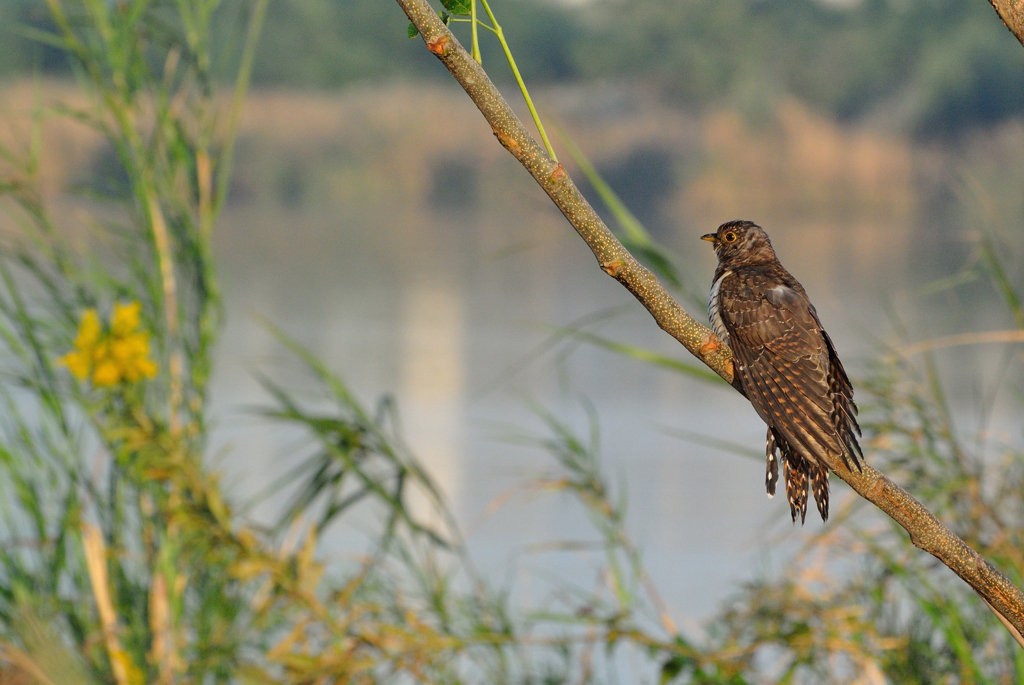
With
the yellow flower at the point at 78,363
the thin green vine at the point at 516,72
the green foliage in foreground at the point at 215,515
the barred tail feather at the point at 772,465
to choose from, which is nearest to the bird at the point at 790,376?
the barred tail feather at the point at 772,465

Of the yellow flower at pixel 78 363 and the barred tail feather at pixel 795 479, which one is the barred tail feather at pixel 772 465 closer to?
the barred tail feather at pixel 795 479

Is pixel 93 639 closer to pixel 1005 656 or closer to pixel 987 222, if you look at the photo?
pixel 1005 656

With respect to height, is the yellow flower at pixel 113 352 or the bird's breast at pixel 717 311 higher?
the bird's breast at pixel 717 311

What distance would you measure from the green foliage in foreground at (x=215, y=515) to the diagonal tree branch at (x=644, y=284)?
0.65 m

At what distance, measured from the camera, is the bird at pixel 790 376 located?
0.35 meters

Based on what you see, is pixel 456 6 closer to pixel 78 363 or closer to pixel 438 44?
pixel 438 44

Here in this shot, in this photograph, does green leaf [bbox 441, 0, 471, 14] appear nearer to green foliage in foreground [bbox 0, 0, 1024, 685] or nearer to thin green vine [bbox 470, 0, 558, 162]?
thin green vine [bbox 470, 0, 558, 162]

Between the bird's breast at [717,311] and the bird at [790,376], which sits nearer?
the bird at [790,376]

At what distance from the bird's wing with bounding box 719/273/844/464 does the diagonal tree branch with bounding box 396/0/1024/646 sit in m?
0.02

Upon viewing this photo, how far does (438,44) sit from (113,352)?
2.81 feet

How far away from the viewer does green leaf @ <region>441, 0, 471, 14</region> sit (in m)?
0.32

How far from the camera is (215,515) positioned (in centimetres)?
104

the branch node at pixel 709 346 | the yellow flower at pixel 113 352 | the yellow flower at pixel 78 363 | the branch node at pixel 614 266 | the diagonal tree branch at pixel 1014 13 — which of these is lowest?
the branch node at pixel 614 266

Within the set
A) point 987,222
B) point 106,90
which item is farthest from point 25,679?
point 987,222
